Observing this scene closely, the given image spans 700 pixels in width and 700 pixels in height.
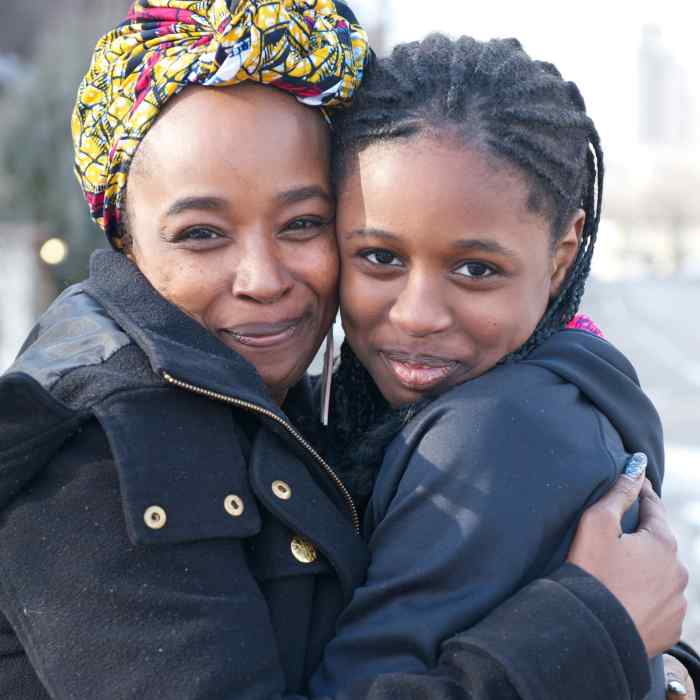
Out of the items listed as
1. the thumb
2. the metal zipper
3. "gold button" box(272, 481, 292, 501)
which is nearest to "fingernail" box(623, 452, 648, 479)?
the thumb

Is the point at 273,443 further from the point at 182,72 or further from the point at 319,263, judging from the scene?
the point at 182,72

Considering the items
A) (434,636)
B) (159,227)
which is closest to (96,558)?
(434,636)

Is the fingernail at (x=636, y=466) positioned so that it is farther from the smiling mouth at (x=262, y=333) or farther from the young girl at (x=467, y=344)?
the smiling mouth at (x=262, y=333)

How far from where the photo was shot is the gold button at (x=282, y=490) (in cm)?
182

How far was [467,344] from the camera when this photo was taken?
2.07m

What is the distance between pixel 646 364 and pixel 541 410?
1425 cm

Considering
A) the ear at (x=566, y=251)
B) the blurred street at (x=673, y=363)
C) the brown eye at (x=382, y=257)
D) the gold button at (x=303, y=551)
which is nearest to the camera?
the gold button at (x=303, y=551)

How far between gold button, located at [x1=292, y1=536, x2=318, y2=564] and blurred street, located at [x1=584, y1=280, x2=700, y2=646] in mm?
3635

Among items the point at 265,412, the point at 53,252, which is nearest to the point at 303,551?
the point at 265,412

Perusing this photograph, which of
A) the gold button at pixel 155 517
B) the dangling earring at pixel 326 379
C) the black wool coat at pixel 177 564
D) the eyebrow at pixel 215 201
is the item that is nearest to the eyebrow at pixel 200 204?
the eyebrow at pixel 215 201

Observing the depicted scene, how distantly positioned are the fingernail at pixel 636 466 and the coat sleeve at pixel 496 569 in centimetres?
6

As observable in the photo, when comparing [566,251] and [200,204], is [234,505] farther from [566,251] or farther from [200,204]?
[566,251]

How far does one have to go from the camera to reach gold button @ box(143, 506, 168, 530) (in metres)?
1.63

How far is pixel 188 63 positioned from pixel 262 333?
22.2 inches
